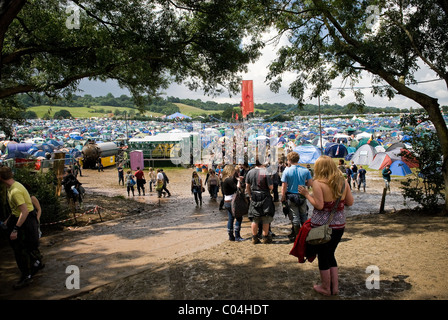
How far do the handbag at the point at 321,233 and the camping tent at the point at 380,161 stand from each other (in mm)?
21242

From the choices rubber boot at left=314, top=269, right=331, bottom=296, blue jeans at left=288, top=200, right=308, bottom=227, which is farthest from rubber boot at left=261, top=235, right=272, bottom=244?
rubber boot at left=314, top=269, right=331, bottom=296

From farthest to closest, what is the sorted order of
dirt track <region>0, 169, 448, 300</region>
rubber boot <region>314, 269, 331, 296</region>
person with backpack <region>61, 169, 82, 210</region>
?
person with backpack <region>61, 169, 82, 210</region>, dirt track <region>0, 169, 448, 300</region>, rubber boot <region>314, 269, 331, 296</region>

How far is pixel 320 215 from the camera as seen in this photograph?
3.32m

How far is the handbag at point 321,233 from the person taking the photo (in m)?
3.23

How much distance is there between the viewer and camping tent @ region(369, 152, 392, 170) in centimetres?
2217

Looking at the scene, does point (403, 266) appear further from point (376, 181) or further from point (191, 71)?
point (376, 181)

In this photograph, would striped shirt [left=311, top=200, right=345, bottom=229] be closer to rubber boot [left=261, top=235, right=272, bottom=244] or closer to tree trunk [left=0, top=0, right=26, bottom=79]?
rubber boot [left=261, top=235, right=272, bottom=244]

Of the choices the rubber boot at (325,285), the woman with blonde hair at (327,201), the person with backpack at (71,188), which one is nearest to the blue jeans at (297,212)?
the rubber boot at (325,285)

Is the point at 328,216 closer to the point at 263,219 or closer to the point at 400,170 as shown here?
the point at 263,219

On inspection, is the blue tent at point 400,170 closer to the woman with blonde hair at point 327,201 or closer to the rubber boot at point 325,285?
the rubber boot at point 325,285

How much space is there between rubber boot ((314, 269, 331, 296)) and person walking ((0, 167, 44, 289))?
4.01 m

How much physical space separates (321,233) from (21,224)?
4.01m

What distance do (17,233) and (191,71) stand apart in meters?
9.39
